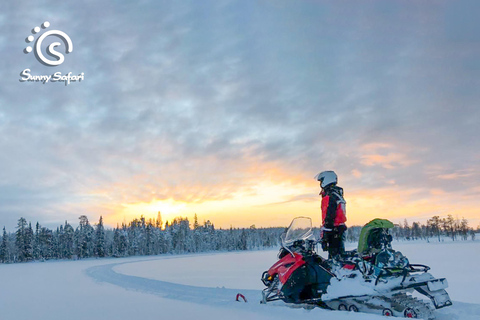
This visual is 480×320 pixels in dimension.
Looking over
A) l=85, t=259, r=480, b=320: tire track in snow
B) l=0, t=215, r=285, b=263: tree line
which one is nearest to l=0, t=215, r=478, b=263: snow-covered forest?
l=0, t=215, r=285, b=263: tree line

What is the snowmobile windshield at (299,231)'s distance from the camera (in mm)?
8438

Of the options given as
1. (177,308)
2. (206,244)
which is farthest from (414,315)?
(206,244)

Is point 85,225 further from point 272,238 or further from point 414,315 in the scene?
point 414,315

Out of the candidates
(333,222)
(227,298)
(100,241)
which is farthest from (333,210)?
(100,241)

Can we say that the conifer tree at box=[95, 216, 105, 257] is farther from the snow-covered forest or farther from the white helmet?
the white helmet

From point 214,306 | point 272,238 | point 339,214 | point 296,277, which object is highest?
point 339,214

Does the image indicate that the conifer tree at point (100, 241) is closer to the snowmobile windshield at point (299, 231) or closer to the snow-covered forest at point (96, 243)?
the snow-covered forest at point (96, 243)

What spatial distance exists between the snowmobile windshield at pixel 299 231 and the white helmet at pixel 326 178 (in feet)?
3.05

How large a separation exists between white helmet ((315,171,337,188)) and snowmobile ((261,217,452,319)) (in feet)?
3.13

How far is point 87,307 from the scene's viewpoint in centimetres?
830

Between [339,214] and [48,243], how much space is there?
102098 mm

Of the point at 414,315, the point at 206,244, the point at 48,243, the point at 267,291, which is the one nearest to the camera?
the point at 414,315

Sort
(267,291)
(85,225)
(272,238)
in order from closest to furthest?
(267,291), (85,225), (272,238)

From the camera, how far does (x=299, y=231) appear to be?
28.1ft
